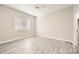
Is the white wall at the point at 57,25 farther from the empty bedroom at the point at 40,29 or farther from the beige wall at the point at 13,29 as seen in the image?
the beige wall at the point at 13,29

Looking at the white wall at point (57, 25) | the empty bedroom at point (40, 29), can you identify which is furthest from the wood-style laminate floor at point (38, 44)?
the white wall at point (57, 25)

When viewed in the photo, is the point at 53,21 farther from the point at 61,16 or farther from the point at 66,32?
the point at 66,32

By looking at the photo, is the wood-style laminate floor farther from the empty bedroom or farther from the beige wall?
the beige wall

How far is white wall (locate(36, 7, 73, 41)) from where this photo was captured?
8.16 feet

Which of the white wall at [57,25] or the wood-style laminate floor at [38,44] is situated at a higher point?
the white wall at [57,25]

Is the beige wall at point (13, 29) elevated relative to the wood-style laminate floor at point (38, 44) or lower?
elevated

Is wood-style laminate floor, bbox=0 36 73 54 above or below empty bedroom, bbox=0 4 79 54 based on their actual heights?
below

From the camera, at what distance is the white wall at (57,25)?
98.0 inches

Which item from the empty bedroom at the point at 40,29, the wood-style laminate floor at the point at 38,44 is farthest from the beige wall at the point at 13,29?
the wood-style laminate floor at the point at 38,44

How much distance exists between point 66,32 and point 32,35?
979mm

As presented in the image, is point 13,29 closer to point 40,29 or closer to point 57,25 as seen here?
point 40,29

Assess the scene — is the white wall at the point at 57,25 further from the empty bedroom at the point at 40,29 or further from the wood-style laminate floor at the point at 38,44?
the wood-style laminate floor at the point at 38,44

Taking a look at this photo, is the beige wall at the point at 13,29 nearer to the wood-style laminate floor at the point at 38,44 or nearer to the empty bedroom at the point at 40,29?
the empty bedroom at the point at 40,29

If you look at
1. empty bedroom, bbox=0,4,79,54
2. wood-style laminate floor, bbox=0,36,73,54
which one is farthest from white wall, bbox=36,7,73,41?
wood-style laminate floor, bbox=0,36,73,54
